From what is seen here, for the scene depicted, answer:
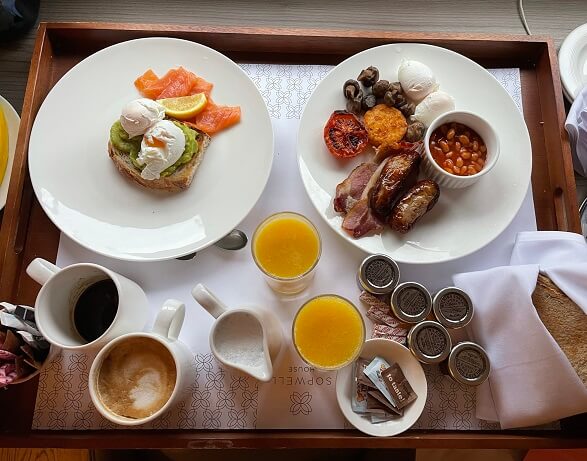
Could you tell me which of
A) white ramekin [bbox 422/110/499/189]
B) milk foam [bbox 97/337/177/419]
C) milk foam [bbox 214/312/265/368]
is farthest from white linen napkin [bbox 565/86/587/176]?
milk foam [bbox 97/337/177/419]

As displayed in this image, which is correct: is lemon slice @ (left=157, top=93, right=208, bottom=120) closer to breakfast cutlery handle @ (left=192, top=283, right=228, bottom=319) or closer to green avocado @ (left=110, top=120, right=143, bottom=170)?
green avocado @ (left=110, top=120, right=143, bottom=170)

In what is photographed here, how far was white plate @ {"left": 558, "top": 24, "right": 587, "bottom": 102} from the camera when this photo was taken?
1605 millimetres

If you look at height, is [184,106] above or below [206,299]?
above

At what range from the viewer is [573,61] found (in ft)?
5.41

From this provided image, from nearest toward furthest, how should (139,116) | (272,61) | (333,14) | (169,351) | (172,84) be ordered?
1. (169,351)
2. (139,116)
3. (172,84)
4. (272,61)
5. (333,14)

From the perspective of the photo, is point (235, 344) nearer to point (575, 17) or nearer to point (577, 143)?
point (577, 143)

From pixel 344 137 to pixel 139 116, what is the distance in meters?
0.55

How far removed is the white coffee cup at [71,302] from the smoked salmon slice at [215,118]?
1.59ft

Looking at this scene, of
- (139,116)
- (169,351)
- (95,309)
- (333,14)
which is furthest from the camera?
(333,14)

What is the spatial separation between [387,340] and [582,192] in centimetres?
82

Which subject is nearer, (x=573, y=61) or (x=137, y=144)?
(x=137, y=144)

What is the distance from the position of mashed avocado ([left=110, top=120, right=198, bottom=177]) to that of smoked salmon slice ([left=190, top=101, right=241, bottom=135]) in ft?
0.17

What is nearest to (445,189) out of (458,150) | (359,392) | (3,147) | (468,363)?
(458,150)

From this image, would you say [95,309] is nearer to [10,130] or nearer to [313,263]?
[313,263]
